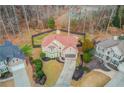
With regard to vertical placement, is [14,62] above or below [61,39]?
below

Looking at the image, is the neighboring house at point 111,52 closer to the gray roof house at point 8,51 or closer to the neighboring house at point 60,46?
the neighboring house at point 60,46

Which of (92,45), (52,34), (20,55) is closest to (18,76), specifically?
(20,55)

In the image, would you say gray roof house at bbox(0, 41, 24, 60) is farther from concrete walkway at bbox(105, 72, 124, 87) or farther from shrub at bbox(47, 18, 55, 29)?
concrete walkway at bbox(105, 72, 124, 87)

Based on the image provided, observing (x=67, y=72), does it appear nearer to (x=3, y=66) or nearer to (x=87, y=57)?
(x=87, y=57)

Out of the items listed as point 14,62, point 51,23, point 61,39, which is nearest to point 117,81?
point 61,39
